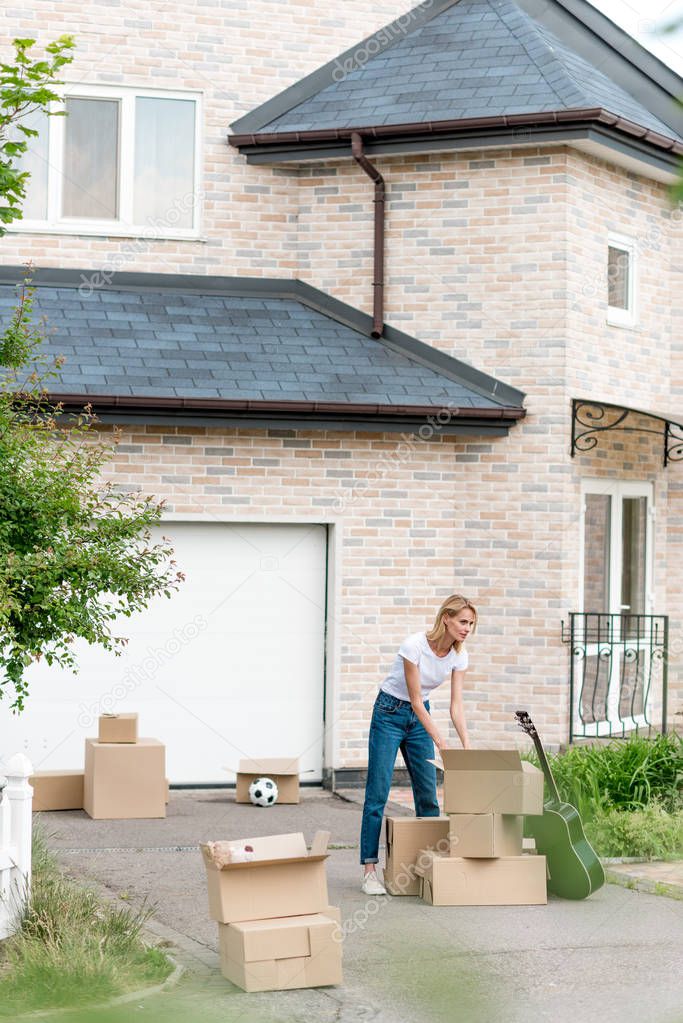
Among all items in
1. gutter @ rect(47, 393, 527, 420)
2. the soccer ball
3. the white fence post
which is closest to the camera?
the white fence post

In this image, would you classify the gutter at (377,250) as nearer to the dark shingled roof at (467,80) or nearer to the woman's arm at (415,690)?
the dark shingled roof at (467,80)

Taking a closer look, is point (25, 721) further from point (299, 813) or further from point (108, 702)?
point (299, 813)

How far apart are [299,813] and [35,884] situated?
13.8ft

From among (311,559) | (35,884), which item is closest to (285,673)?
(311,559)

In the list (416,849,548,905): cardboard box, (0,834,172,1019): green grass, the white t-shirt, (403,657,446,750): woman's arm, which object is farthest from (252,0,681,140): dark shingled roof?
(0,834,172,1019): green grass

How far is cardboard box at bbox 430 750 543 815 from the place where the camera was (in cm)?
710

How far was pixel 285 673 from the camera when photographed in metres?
11.7

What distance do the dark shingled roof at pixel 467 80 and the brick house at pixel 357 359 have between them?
0.04m

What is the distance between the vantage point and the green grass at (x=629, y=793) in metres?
8.30

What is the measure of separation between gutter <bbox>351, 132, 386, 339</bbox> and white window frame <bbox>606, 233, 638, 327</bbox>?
2.12m

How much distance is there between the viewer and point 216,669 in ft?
38.0

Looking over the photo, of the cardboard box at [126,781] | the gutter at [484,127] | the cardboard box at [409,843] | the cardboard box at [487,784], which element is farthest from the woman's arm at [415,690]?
the gutter at [484,127]

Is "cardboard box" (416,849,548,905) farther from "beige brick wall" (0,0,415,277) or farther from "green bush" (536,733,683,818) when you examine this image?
"beige brick wall" (0,0,415,277)

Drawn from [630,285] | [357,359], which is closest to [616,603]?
[630,285]
